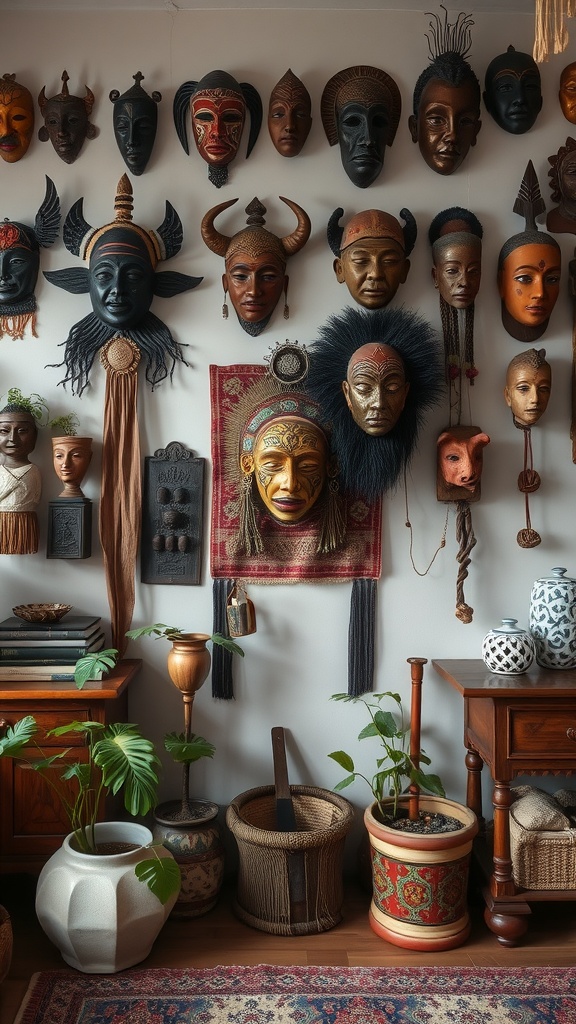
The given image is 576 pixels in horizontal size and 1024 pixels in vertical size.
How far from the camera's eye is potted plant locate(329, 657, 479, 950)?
2.40m

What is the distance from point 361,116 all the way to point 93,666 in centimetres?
203

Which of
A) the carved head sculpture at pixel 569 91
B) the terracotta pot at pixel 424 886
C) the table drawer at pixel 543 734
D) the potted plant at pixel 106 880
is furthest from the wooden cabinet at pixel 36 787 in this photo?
the carved head sculpture at pixel 569 91

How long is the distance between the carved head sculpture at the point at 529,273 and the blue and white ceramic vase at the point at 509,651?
1.06 m

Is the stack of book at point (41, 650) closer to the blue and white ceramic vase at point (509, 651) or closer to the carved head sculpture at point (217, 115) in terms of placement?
the blue and white ceramic vase at point (509, 651)

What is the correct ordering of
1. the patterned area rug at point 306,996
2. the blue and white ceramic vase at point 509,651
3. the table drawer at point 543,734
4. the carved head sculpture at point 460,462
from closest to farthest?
the patterned area rug at point 306,996, the table drawer at point 543,734, the blue and white ceramic vase at point 509,651, the carved head sculpture at point 460,462

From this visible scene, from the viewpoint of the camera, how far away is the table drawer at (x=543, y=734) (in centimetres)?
244

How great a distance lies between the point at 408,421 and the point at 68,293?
1.29 m

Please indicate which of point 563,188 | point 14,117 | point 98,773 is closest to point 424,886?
point 98,773

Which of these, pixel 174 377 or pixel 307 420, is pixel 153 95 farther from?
pixel 307 420

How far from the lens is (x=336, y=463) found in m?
2.77

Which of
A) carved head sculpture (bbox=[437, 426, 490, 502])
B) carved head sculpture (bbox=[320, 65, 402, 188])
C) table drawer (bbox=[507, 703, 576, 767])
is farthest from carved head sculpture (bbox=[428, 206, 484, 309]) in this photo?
table drawer (bbox=[507, 703, 576, 767])

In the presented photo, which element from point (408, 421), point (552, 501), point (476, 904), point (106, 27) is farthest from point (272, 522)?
point (106, 27)

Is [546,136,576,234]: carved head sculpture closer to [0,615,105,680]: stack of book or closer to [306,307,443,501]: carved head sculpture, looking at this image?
[306,307,443,501]: carved head sculpture

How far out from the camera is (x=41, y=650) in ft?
8.46
